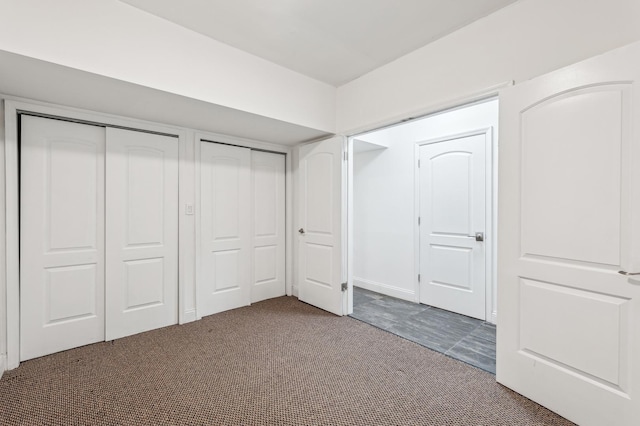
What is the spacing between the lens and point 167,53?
2.16 metres

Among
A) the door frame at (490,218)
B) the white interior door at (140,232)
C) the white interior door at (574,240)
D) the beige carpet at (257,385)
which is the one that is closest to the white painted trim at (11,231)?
the beige carpet at (257,385)

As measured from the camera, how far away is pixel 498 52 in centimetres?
202

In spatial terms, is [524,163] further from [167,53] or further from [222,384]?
[167,53]

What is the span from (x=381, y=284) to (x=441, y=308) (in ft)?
3.02

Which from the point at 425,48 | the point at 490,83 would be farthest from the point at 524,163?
the point at 425,48

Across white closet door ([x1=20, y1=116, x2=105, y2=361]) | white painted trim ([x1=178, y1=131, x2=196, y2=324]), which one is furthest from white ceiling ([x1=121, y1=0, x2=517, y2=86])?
white closet door ([x1=20, y1=116, x2=105, y2=361])

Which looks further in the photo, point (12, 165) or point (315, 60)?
point (315, 60)

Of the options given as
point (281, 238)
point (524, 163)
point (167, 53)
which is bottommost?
point (281, 238)

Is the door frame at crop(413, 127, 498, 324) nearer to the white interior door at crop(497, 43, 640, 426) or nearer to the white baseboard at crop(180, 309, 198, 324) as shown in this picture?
the white interior door at crop(497, 43, 640, 426)

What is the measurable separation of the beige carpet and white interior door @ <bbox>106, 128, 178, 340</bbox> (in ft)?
0.78

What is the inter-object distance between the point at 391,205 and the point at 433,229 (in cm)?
70

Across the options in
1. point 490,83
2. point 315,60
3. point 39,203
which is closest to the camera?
point 490,83

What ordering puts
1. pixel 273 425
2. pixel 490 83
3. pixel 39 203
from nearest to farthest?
pixel 273 425 → pixel 490 83 → pixel 39 203

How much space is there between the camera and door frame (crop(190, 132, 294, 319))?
317 centimetres
